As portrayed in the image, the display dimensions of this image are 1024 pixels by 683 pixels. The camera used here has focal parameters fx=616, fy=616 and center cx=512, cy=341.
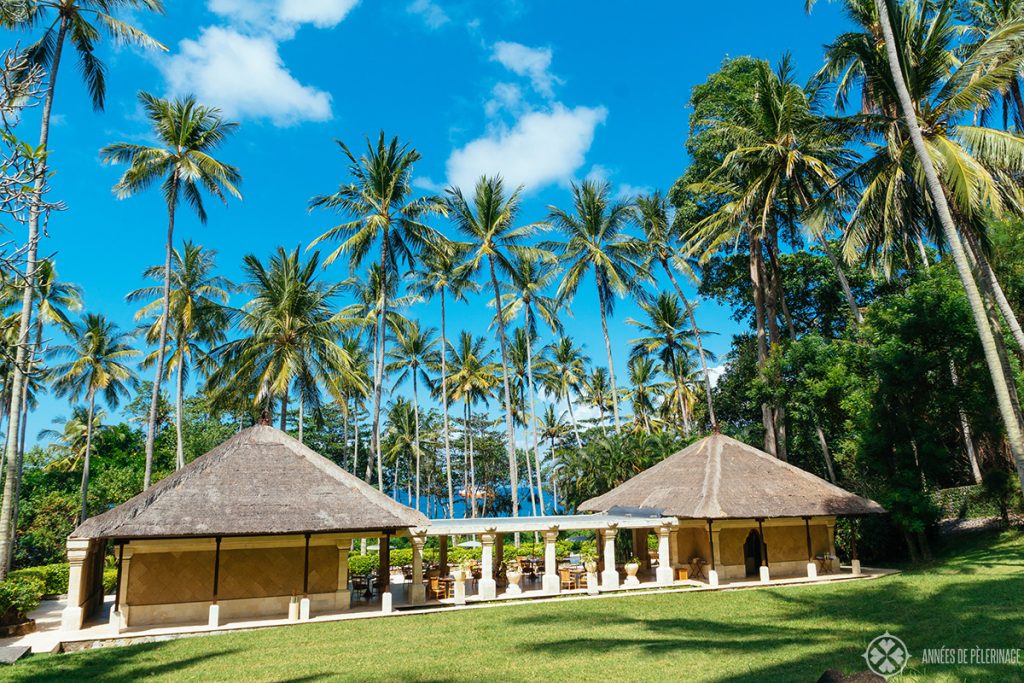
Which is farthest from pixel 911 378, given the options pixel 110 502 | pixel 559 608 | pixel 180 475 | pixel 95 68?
pixel 110 502

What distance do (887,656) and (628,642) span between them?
12.7ft

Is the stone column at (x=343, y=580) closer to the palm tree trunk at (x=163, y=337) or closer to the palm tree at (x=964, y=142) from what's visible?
the palm tree trunk at (x=163, y=337)

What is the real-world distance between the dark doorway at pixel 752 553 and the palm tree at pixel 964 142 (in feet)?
27.2

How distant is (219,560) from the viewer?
14547 millimetres

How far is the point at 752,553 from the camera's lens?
781 inches

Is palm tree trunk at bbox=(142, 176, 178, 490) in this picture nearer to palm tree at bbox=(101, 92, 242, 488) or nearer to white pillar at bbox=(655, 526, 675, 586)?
palm tree at bbox=(101, 92, 242, 488)

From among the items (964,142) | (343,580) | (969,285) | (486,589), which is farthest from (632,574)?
(964,142)

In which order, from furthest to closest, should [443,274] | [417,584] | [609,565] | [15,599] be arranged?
[443,274] < [609,565] < [417,584] < [15,599]

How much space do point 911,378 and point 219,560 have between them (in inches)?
758

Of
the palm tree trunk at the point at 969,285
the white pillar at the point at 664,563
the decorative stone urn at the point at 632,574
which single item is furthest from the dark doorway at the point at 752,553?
the palm tree trunk at the point at 969,285

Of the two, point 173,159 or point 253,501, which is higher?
point 173,159

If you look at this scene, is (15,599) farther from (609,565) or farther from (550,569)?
(609,565)

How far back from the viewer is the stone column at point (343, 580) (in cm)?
1559

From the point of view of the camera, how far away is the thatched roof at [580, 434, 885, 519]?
17.7 metres
